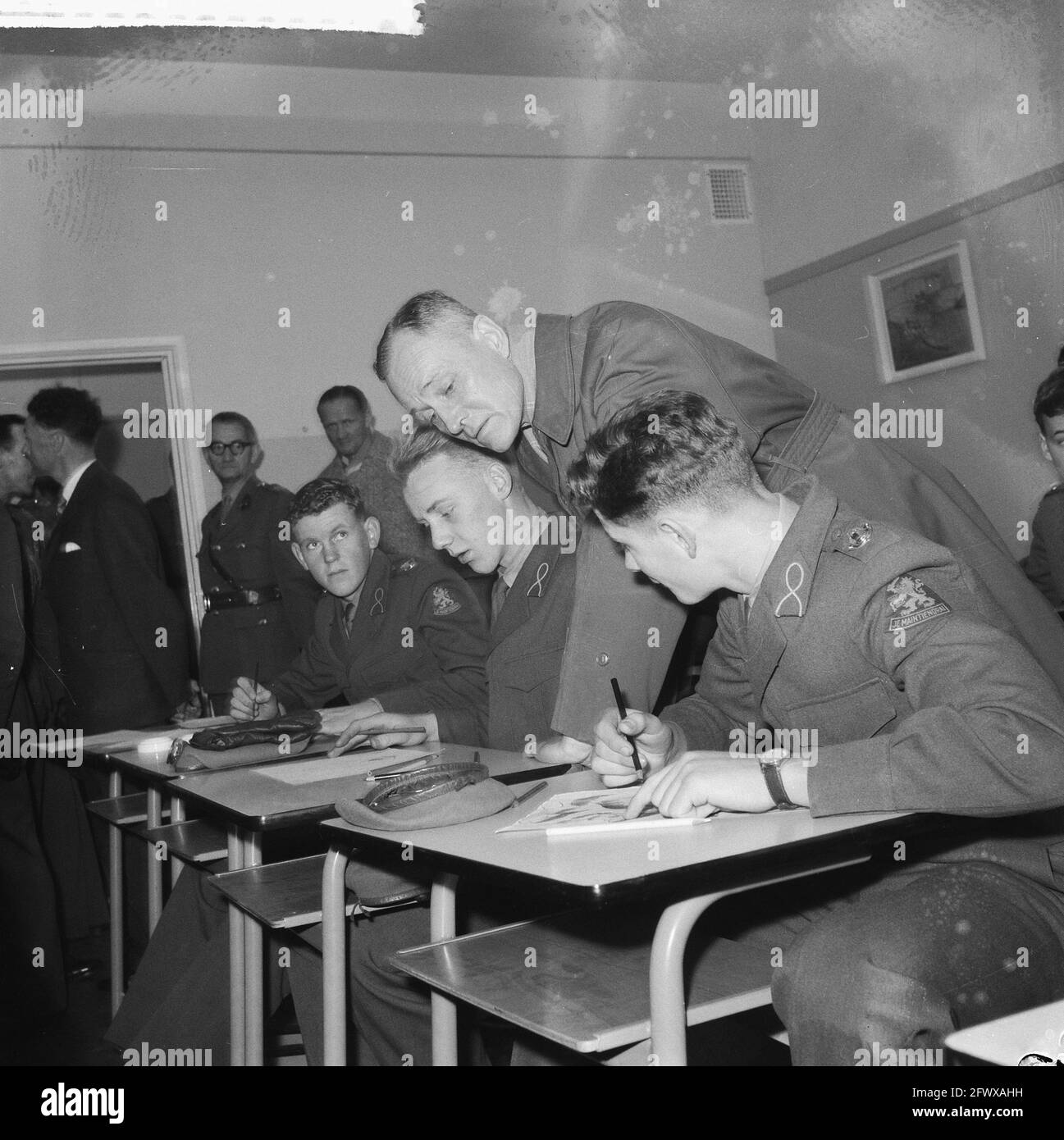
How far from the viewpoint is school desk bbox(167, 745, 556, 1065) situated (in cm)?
163

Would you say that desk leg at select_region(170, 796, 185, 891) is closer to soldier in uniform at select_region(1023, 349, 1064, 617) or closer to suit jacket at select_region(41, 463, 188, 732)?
suit jacket at select_region(41, 463, 188, 732)

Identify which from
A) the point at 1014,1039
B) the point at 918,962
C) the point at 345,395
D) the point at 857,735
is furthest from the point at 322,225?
the point at 1014,1039

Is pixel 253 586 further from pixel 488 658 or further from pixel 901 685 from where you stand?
pixel 901 685

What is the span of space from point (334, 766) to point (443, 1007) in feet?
2.04

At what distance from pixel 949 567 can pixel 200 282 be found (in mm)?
3512

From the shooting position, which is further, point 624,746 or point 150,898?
point 150,898

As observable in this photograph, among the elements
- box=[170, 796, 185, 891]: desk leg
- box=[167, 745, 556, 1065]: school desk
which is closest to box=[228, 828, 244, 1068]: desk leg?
box=[167, 745, 556, 1065]: school desk

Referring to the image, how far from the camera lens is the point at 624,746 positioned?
60.9 inches

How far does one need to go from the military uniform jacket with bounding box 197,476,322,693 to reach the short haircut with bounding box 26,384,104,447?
73 centimetres

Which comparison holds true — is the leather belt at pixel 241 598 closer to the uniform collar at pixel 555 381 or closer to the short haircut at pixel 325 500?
the short haircut at pixel 325 500

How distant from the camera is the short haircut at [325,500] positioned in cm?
294
